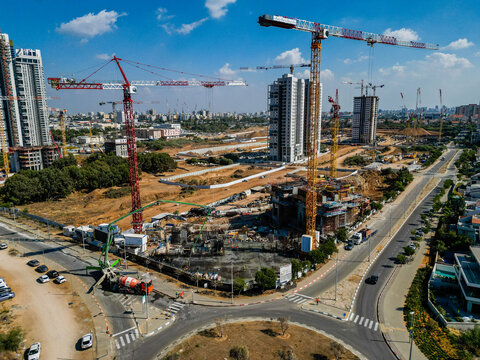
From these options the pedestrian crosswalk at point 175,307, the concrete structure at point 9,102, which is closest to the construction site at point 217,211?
the pedestrian crosswalk at point 175,307

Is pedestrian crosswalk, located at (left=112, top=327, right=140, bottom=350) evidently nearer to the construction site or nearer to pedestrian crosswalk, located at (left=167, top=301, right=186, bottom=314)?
pedestrian crosswalk, located at (left=167, top=301, right=186, bottom=314)

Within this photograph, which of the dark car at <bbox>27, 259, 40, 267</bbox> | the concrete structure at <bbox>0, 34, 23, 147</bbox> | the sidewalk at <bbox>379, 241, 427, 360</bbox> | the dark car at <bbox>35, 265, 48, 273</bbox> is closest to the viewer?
the sidewalk at <bbox>379, 241, 427, 360</bbox>

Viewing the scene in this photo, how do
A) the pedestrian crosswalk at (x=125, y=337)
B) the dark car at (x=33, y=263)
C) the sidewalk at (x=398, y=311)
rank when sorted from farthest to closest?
1. the dark car at (x=33, y=263)
2. the pedestrian crosswalk at (x=125, y=337)
3. the sidewalk at (x=398, y=311)

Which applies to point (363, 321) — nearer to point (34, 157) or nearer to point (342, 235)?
point (342, 235)

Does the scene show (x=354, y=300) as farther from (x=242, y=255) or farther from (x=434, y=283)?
(x=242, y=255)

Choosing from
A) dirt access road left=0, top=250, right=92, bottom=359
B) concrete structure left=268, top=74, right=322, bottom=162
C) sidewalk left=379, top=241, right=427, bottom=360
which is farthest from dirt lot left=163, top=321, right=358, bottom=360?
concrete structure left=268, top=74, right=322, bottom=162

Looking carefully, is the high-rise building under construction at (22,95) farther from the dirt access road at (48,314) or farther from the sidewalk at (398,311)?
the sidewalk at (398,311)

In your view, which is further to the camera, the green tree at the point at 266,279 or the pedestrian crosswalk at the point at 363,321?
the green tree at the point at 266,279
